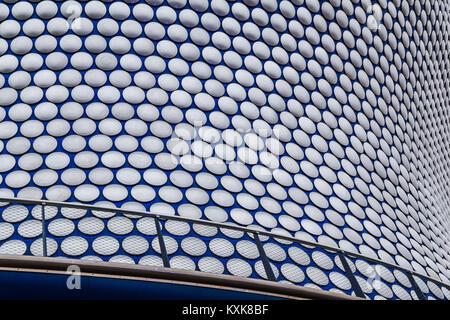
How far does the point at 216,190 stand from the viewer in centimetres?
1100

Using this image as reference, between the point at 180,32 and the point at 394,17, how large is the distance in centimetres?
538

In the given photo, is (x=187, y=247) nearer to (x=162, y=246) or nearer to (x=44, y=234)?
(x=162, y=246)

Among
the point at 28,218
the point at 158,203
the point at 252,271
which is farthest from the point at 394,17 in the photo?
the point at 28,218

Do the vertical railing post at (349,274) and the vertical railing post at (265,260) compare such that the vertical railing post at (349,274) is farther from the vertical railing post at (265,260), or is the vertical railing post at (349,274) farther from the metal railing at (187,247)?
the vertical railing post at (265,260)

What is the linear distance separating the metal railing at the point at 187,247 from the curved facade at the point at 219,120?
188 millimetres

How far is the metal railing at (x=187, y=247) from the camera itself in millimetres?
6824

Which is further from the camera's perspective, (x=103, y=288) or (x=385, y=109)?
(x=385, y=109)

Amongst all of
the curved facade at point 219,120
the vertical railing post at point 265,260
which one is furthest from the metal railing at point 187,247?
the curved facade at point 219,120

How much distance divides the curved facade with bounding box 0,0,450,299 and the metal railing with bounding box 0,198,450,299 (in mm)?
188

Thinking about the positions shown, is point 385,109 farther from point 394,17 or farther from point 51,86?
point 51,86

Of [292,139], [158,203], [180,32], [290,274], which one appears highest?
[180,32]

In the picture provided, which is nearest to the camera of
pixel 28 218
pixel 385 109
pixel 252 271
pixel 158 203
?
pixel 28 218

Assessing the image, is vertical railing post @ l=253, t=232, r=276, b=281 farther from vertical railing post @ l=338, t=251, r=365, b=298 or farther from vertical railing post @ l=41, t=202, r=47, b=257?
vertical railing post @ l=41, t=202, r=47, b=257
